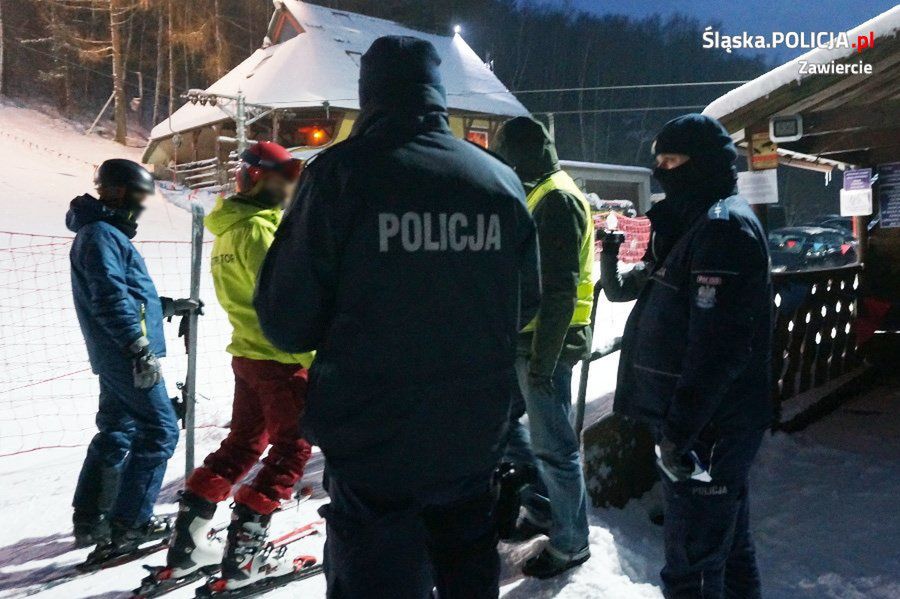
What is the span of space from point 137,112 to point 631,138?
107ft

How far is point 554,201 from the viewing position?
3.00 metres

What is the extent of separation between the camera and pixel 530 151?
3225mm

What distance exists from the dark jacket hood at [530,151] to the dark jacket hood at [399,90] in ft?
4.62

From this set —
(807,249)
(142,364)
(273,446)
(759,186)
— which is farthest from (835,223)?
(142,364)

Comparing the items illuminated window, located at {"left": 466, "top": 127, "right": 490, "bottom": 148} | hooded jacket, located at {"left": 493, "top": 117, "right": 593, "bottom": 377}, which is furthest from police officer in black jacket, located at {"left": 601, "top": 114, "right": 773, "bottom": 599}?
illuminated window, located at {"left": 466, "top": 127, "right": 490, "bottom": 148}

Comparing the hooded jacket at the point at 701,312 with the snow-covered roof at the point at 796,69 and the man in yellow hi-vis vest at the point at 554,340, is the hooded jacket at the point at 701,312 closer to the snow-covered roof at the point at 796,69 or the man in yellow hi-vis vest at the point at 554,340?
the man in yellow hi-vis vest at the point at 554,340

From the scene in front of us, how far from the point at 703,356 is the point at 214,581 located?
2385 mm

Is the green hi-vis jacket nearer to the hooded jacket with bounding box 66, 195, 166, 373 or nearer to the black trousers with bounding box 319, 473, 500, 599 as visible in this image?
the hooded jacket with bounding box 66, 195, 166, 373

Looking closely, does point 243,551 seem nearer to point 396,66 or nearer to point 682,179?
point 396,66

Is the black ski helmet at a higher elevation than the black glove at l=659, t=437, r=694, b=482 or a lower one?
higher

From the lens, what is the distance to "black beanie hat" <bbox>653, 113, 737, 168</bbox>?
2414 mm

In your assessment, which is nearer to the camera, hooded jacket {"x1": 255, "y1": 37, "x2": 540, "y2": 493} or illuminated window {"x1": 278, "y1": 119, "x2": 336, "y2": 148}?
hooded jacket {"x1": 255, "y1": 37, "x2": 540, "y2": 493}

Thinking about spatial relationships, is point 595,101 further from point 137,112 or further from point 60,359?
point 60,359

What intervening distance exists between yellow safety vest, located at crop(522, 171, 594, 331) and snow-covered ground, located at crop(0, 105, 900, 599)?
1.18 meters
